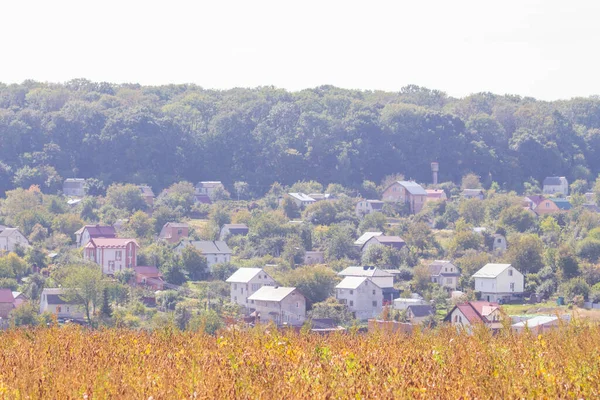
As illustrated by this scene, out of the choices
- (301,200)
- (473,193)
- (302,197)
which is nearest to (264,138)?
(302,197)

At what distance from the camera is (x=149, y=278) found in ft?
104

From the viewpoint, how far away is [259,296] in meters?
28.5

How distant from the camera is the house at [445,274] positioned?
3186 centimetres

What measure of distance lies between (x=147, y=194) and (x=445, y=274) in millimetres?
19912

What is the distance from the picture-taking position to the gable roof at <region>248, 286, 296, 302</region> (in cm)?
2794

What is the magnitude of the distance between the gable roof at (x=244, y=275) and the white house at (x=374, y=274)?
2737 millimetres

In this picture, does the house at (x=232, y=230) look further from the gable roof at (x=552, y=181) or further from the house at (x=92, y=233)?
the gable roof at (x=552, y=181)

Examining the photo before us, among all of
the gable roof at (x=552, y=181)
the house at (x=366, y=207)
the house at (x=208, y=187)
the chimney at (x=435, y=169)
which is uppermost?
the chimney at (x=435, y=169)

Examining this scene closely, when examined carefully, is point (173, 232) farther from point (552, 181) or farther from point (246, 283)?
point (552, 181)

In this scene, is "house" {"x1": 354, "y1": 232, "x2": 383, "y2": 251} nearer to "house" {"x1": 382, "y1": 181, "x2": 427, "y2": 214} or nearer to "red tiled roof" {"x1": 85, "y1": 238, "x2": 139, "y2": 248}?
"red tiled roof" {"x1": 85, "y1": 238, "x2": 139, "y2": 248}

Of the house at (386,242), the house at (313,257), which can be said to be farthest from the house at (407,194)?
the house at (313,257)

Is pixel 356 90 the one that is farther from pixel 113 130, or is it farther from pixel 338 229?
pixel 338 229

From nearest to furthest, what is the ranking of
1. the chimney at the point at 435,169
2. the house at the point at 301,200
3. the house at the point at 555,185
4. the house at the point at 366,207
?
the house at the point at 366,207 → the house at the point at 301,200 → the house at the point at 555,185 → the chimney at the point at 435,169

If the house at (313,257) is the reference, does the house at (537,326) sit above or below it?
above
